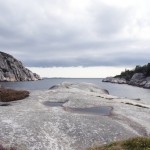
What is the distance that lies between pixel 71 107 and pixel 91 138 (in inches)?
446

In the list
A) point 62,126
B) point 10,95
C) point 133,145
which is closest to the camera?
point 133,145

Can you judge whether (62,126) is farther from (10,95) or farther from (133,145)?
(10,95)

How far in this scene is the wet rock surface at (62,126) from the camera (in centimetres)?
2717

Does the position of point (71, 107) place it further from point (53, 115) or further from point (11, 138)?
point (11, 138)

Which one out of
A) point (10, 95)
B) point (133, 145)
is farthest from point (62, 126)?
point (10, 95)

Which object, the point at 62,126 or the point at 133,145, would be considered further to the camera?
the point at 62,126

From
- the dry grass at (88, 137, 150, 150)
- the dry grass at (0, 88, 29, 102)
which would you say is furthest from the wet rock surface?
the dry grass at (88, 137, 150, 150)

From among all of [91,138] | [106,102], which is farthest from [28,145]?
[106,102]

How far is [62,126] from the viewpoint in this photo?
30438mm

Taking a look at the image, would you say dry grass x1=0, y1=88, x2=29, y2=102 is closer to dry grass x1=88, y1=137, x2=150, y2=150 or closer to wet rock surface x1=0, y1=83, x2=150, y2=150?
wet rock surface x1=0, y1=83, x2=150, y2=150

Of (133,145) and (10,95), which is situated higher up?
(10,95)

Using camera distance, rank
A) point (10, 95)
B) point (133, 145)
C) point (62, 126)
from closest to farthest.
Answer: point (133, 145), point (62, 126), point (10, 95)

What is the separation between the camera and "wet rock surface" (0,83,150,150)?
2717 cm

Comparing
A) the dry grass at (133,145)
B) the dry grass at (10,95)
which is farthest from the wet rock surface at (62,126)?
the dry grass at (133,145)
